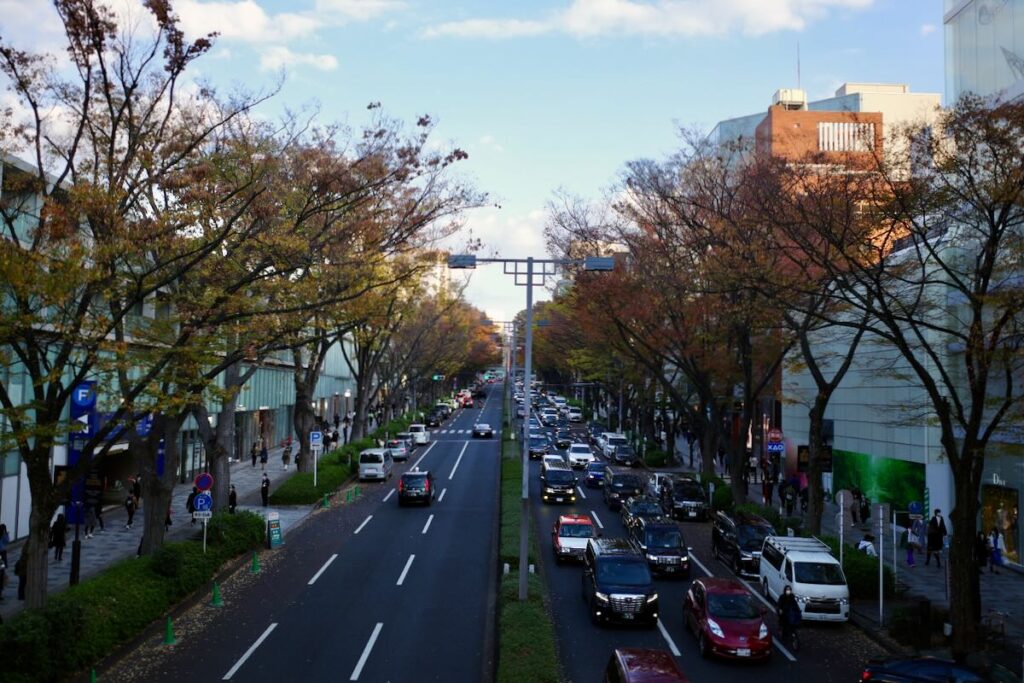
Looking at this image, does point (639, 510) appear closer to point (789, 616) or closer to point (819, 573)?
point (819, 573)

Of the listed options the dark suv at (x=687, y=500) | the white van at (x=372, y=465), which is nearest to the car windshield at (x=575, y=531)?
the dark suv at (x=687, y=500)

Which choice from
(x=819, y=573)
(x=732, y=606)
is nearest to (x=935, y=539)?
(x=819, y=573)

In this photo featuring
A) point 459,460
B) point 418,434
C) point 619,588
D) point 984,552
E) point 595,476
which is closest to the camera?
point 619,588

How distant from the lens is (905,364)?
34.6 m

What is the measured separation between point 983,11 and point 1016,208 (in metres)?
14.0

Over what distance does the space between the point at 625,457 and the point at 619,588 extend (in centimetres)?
3734

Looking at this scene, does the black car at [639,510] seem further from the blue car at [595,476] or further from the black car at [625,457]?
the black car at [625,457]

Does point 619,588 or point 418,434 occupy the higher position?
point 418,434

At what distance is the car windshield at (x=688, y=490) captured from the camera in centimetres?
3653

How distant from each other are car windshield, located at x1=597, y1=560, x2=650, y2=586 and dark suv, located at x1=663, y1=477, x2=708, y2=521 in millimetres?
16290

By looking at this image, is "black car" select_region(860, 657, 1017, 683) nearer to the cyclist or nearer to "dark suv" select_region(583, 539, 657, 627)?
the cyclist

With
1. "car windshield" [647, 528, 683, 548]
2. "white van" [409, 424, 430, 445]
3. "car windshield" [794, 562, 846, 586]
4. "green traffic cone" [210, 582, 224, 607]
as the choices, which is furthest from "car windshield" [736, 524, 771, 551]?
"white van" [409, 424, 430, 445]

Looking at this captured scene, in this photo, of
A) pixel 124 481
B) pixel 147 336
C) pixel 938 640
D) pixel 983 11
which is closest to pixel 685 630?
pixel 938 640

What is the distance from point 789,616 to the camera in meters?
18.0
